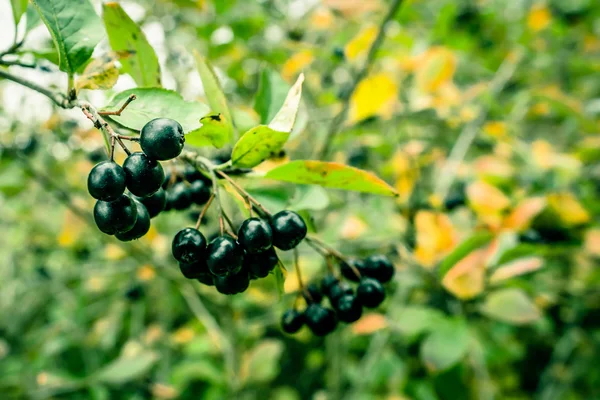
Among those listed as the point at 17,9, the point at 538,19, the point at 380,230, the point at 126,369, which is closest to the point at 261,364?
the point at 126,369

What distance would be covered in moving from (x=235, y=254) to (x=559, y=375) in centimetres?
298

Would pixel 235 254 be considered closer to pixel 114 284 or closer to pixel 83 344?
pixel 83 344

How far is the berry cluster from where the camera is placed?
901 millimetres

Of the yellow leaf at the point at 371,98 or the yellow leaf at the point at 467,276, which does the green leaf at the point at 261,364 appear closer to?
the yellow leaf at the point at 467,276

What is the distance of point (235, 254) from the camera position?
0.91 metres

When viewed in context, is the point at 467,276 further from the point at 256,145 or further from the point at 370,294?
the point at 256,145

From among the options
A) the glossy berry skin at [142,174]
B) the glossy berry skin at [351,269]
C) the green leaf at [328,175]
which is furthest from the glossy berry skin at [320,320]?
the glossy berry skin at [142,174]

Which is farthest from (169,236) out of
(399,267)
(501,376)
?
(501,376)

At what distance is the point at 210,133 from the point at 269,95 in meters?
0.31

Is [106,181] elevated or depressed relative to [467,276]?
elevated

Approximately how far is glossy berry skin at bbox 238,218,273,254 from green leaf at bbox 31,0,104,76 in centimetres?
49

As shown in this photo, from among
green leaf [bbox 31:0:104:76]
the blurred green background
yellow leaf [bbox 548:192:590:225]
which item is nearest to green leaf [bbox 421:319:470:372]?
the blurred green background

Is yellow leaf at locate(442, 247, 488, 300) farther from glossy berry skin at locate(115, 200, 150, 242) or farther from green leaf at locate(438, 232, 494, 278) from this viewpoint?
glossy berry skin at locate(115, 200, 150, 242)

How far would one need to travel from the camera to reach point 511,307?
1.89 metres
